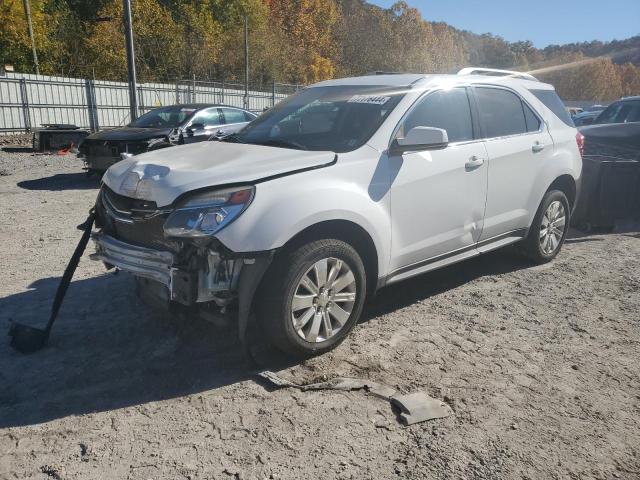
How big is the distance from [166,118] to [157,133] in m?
1.09

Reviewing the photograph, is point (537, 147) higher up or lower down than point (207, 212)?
higher up

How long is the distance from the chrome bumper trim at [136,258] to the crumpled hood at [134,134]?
6664 mm

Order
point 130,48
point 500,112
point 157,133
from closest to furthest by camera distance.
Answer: point 500,112
point 157,133
point 130,48

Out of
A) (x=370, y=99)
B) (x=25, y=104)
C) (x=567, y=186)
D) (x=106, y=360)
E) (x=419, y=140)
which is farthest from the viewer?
(x=25, y=104)

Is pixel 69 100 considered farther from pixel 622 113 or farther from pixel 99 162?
pixel 622 113

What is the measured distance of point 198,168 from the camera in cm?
336

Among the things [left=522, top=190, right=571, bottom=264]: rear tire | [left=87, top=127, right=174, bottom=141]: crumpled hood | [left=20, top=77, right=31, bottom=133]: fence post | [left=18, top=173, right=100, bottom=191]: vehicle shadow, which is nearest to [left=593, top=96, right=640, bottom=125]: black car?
[left=522, top=190, right=571, bottom=264]: rear tire

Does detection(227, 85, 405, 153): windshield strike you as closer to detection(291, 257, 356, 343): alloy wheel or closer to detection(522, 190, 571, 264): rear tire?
detection(291, 257, 356, 343): alloy wheel

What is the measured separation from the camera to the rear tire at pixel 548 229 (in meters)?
5.27

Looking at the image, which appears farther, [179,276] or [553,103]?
[553,103]

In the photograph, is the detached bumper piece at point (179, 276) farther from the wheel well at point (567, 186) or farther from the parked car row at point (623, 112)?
the parked car row at point (623, 112)

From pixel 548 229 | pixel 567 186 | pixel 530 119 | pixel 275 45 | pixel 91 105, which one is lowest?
pixel 548 229

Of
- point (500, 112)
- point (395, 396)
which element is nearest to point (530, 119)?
point (500, 112)

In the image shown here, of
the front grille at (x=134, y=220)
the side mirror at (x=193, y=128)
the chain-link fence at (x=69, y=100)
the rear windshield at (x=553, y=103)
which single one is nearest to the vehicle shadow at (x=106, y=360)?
the front grille at (x=134, y=220)
